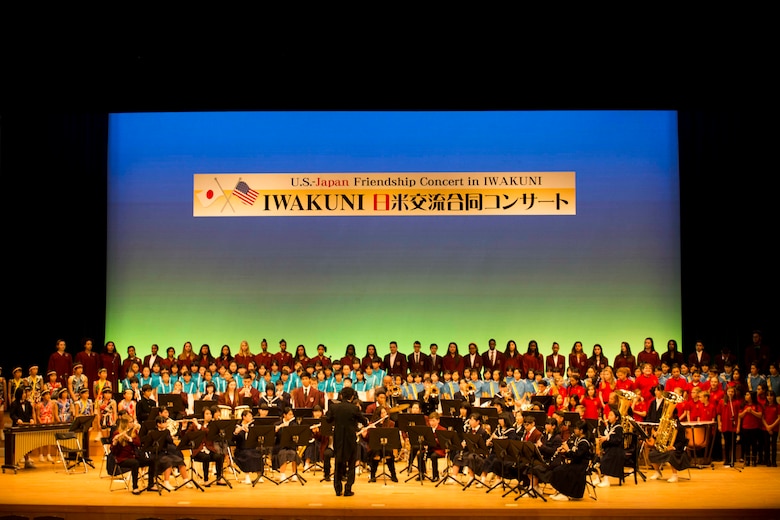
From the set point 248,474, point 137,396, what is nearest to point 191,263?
point 137,396

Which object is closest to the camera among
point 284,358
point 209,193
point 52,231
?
point 284,358

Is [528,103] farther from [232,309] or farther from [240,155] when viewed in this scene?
[232,309]

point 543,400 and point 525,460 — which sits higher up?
point 543,400

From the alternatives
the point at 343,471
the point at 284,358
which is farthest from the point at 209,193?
the point at 343,471

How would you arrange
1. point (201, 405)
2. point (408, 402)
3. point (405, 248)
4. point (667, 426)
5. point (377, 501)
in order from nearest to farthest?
point (377, 501)
point (667, 426)
point (201, 405)
point (408, 402)
point (405, 248)

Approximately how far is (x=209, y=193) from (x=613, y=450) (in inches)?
382

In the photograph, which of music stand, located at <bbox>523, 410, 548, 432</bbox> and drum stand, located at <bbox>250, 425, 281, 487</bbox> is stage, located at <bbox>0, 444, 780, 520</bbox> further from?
music stand, located at <bbox>523, 410, 548, 432</bbox>

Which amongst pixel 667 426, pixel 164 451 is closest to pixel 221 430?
pixel 164 451

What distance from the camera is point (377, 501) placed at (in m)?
10.2

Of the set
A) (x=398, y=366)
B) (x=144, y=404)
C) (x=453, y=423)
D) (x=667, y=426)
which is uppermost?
(x=398, y=366)

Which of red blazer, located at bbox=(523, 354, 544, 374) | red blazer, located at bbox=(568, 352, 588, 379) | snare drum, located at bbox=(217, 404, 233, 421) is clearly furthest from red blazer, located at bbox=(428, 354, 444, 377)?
snare drum, located at bbox=(217, 404, 233, 421)

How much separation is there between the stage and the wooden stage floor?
→ 0.04 ft

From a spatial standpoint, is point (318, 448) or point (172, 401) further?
point (172, 401)

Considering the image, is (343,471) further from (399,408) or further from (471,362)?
(471,362)
